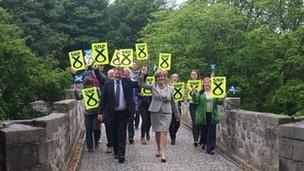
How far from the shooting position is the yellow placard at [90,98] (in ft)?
39.4

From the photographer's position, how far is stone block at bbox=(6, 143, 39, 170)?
6469 mm

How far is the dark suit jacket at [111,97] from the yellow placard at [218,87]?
2.10 meters

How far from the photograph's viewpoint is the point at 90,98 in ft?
39.6

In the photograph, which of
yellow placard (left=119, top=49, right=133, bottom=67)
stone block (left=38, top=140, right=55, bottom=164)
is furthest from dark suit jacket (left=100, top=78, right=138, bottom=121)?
stone block (left=38, top=140, right=55, bottom=164)

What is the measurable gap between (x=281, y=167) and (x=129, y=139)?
651cm

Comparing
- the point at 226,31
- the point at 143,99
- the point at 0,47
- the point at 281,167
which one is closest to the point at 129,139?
the point at 143,99

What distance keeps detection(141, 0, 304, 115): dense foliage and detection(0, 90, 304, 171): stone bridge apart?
9052mm

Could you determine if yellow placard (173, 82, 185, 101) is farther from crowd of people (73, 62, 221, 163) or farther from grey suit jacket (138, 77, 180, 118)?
grey suit jacket (138, 77, 180, 118)

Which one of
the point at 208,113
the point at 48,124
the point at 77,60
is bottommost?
the point at 208,113

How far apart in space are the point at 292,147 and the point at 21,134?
3.68 m

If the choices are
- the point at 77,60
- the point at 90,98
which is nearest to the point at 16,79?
the point at 77,60

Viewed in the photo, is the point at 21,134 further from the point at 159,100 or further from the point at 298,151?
the point at 159,100

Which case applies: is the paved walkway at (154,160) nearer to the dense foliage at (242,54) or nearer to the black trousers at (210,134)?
the black trousers at (210,134)

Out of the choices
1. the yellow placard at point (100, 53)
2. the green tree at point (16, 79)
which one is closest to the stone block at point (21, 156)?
the yellow placard at point (100, 53)
